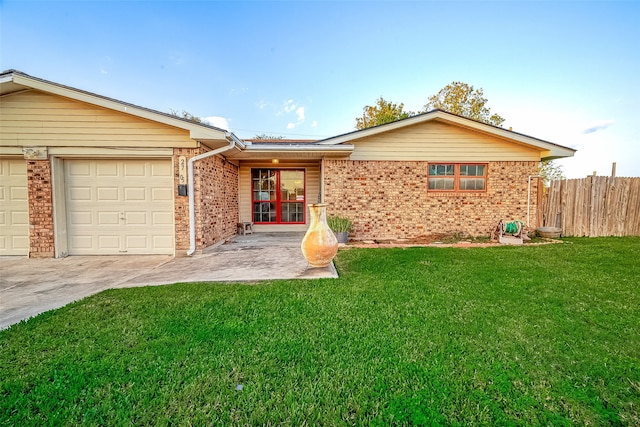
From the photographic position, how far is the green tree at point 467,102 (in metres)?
20.1

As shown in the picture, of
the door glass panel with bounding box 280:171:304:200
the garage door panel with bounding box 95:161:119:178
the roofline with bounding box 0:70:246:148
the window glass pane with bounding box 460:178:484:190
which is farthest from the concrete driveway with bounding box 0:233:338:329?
the window glass pane with bounding box 460:178:484:190

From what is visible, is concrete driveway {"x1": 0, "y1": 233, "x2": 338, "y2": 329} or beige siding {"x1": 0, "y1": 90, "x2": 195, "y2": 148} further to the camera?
beige siding {"x1": 0, "y1": 90, "x2": 195, "y2": 148}

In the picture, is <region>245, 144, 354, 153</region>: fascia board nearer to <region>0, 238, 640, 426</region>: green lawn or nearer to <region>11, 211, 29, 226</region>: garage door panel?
<region>0, 238, 640, 426</region>: green lawn

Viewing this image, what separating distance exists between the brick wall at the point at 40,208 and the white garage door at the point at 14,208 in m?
0.31

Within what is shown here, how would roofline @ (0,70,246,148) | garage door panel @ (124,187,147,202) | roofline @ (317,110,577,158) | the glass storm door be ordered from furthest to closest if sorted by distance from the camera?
the glass storm door < roofline @ (317,110,577,158) < garage door panel @ (124,187,147,202) < roofline @ (0,70,246,148)

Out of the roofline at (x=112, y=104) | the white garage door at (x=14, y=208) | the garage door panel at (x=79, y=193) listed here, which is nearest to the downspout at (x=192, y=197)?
the roofline at (x=112, y=104)

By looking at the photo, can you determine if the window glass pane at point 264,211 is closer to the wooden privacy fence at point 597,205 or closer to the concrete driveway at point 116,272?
the concrete driveway at point 116,272

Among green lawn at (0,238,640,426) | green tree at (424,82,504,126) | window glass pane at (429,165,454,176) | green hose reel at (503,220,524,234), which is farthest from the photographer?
green tree at (424,82,504,126)

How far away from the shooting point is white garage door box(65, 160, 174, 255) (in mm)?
6137

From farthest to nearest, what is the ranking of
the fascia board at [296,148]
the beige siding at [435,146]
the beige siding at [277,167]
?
1. the beige siding at [277,167]
2. the beige siding at [435,146]
3. the fascia board at [296,148]

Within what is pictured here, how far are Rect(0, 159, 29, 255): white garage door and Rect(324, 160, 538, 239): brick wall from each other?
737 cm

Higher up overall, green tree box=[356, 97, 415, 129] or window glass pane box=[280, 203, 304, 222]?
green tree box=[356, 97, 415, 129]

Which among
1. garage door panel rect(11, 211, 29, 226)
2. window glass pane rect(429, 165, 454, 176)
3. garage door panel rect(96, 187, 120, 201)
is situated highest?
window glass pane rect(429, 165, 454, 176)

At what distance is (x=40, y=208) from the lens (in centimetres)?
585
